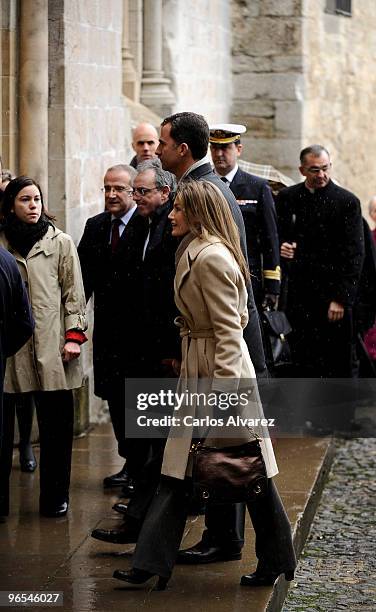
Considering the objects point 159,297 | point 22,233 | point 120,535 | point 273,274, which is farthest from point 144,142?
point 120,535

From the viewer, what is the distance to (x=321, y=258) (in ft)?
30.9

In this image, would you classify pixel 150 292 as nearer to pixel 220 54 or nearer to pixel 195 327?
pixel 195 327

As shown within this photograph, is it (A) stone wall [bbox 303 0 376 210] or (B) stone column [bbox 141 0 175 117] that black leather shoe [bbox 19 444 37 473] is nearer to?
(B) stone column [bbox 141 0 175 117]

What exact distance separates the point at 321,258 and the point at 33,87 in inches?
89.4

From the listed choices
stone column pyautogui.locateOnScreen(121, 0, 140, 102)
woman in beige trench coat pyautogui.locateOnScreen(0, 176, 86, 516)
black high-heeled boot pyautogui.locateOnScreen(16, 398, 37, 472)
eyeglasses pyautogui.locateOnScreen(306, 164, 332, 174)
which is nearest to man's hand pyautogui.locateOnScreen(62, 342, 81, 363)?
woman in beige trench coat pyautogui.locateOnScreen(0, 176, 86, 516)

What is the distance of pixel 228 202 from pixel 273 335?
9.74 feet

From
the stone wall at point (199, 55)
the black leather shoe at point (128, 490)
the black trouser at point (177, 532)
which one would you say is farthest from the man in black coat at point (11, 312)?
the stone wall at point (199, 55)

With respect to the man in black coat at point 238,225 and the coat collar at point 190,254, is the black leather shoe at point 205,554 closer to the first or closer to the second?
the man in black coat at point 238,225

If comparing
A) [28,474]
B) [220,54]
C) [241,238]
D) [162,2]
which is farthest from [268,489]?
[220,54]

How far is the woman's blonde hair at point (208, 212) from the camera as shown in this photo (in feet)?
17.8

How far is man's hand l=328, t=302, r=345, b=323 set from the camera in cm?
938

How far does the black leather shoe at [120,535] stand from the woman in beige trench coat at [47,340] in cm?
66

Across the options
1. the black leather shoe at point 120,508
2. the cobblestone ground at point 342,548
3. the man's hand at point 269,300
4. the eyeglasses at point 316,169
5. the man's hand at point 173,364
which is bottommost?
the cobblestone ground at point 342,548

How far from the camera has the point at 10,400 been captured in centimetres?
680
